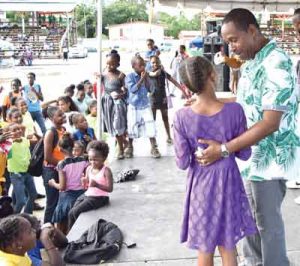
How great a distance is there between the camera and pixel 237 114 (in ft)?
7.84

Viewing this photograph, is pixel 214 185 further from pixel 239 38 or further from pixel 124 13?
pixel 124 13

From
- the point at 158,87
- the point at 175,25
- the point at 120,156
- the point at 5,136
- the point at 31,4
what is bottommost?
the point at 120,156

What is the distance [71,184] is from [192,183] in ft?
8.07

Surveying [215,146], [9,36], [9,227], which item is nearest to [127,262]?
[9,227]

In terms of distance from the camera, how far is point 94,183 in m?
4.55

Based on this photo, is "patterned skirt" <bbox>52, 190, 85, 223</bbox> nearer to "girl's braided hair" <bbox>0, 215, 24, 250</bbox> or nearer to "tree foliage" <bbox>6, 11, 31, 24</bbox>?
"girl's braided hair" <bbox>0, 215, 24, 250</bbox>

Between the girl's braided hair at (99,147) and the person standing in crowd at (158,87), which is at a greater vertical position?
the person standing in crowd at (158,87)

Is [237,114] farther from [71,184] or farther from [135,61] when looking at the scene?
[135,61]

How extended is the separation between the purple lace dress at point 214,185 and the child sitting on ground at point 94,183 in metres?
2.14

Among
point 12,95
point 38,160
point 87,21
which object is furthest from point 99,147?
point 87,21

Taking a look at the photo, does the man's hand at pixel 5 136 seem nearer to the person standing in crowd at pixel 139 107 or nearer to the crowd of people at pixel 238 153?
the crowd of people at pixel 238 153

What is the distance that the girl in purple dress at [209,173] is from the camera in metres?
2.39

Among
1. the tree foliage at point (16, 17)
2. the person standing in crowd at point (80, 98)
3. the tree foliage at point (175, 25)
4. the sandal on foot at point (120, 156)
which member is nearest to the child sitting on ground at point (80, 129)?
the sandal on foot at point (120, 156)

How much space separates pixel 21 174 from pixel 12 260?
9.97 feet
